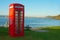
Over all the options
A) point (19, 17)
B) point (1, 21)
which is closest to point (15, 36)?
point (19, 17)

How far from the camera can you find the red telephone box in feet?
36.1

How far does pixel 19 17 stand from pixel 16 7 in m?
0.61

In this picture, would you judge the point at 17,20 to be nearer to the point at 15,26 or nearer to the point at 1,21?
the point at 15,26

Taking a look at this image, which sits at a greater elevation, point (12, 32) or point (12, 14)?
point (12, 14)

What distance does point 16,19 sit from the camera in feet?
36.7

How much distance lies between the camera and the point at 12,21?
1111cm

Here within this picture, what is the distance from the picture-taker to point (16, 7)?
11023 millimetres

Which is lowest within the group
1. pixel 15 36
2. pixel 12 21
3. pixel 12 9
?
pixel 15 36

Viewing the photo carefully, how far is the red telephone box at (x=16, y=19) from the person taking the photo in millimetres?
11016

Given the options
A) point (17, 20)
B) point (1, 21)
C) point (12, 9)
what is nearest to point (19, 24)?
point (17, 20)

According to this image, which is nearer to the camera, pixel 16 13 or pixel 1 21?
pixel 16 13

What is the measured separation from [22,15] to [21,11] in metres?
0.24

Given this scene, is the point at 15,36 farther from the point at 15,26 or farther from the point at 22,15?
the point at 22,15

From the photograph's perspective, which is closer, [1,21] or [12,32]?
[12,32]
